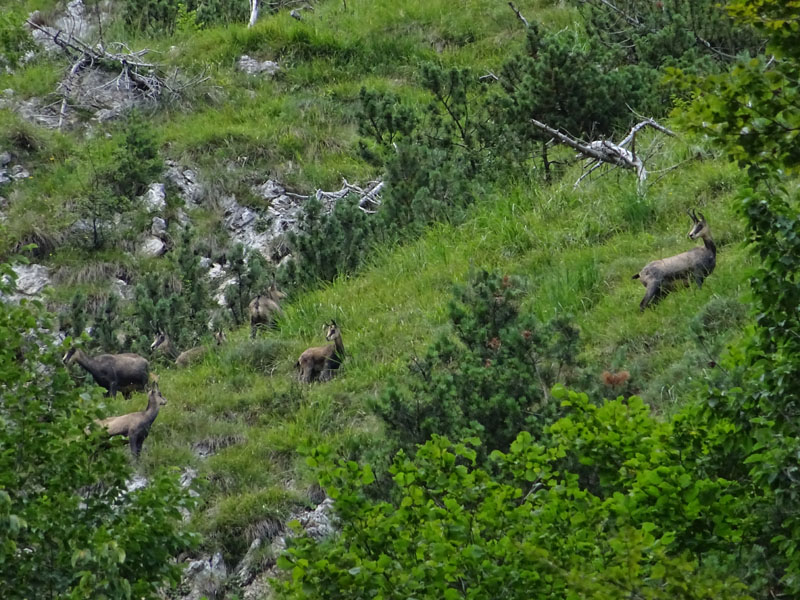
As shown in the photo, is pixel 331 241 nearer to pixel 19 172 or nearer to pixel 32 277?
pixel 32 277

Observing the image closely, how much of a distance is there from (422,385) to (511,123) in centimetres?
619

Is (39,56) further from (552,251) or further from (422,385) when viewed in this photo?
(422,385)

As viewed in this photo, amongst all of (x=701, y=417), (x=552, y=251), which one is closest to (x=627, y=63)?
(x=552, y=251)

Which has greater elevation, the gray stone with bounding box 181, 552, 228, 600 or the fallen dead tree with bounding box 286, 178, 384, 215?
the gray stone with bounding box 181, 552, 228, 600

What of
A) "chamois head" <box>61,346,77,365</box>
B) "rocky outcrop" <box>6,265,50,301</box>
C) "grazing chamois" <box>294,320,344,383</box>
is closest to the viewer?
"grazing chamois" <box>294,320,344,383</box>

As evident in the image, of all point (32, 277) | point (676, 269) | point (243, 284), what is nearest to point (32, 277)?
point (32, 277)

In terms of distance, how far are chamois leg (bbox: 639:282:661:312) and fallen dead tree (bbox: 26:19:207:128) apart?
426 inches

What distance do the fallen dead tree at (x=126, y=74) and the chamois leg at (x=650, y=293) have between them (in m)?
10.8

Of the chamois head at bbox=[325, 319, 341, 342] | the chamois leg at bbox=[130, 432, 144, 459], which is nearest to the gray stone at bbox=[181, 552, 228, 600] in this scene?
the chamois leg at bbox=[130, 432, 144, 459]

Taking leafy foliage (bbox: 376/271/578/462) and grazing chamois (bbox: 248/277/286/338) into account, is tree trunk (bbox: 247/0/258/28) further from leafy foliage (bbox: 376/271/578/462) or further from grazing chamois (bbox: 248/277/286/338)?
leafy foliage (bbox: 376/271/578/462)

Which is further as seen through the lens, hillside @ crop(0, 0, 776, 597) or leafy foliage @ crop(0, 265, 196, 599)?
hillside @ crop(0, 0, 776, 597)

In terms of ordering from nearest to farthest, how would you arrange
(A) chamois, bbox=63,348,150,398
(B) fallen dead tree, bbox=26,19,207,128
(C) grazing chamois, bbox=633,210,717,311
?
(C) grazing chamois, bbox=633,210,717,311 → (A) chamois, bbox=63,348,150,398 → (B) fallen dead tree, bbox=26,19,207,128

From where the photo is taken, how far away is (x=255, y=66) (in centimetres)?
1889

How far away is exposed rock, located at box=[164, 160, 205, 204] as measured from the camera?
53.4 ft
